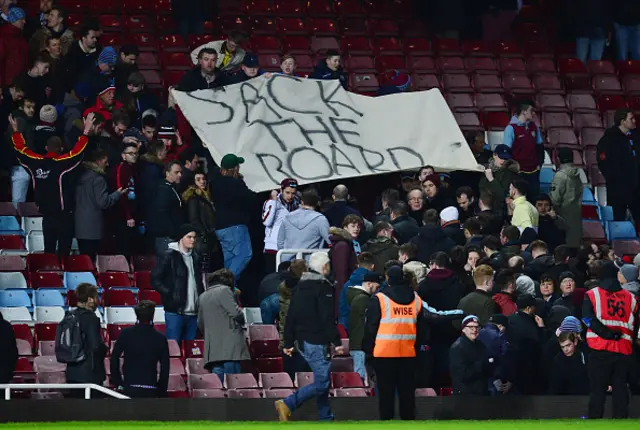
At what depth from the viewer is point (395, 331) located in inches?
574

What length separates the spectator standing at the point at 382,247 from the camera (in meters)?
17.4

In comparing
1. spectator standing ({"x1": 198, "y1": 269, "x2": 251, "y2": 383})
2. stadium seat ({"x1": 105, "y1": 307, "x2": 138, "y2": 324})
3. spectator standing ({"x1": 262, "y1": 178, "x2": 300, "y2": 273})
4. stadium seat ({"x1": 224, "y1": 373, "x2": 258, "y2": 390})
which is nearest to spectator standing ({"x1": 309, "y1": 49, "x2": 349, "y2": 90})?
spectator standing ({"x1": 262, "y1": 178, "x2": 300, "y2": 273})

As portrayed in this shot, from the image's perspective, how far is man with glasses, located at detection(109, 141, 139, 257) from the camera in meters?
18.7

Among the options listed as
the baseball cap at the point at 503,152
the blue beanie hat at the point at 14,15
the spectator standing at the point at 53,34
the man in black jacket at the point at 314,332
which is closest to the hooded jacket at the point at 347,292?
the man in black jacket at the point at 314,332

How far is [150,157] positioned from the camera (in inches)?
741

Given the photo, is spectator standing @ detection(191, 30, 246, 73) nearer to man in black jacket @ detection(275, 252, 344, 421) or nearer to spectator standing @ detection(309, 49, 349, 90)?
spectator standing @ detection(309, 49, 349, 90)

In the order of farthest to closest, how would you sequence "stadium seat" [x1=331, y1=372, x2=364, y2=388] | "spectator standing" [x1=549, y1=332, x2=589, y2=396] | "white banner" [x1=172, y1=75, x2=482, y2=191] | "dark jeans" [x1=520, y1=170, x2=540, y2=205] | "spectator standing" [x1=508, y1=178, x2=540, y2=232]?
"dark jeans" [x1=520, y1=170, x2=540, y2=205] → "white banner" [x1=172, y1=75, x2=482, y2=191] → "spectator standing" [x1=508, y1=178, x2=540, y2=232] → "stadium seat" [x1=331, y1=372, x2=364, y2=388] → "spectator standing" [x1=549, y1=332, x2=589, y2=396]

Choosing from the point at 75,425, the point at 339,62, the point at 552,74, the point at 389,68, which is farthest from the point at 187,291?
the point at 552,74

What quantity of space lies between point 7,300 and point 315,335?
4.36 m

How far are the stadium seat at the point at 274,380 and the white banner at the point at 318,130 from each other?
354cm

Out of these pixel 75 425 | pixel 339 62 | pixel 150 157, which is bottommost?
pixel 75 425

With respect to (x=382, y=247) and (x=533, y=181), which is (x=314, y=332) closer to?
(x=382, y=247)

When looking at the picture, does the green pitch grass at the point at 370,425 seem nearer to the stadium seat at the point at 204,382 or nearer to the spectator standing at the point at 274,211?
the stadium seat at the point at 204,382

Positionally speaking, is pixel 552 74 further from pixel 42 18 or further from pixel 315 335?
pixel 315 335
